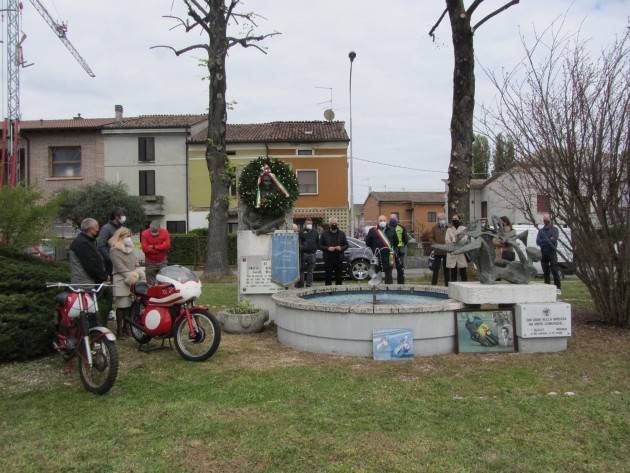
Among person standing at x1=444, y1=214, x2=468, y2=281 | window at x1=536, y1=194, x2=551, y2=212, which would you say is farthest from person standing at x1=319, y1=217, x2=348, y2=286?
window at x1=536, y1=194, x2=551, y2=212

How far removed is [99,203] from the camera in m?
27.8

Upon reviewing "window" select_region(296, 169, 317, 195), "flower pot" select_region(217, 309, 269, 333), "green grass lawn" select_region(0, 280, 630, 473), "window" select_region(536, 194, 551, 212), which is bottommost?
"green grass lawn" select_region(0, 280, 630, 473)

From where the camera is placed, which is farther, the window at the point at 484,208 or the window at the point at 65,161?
the window at the point at 484,208

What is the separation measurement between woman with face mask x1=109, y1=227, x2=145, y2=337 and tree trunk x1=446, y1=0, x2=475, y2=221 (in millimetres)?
6835

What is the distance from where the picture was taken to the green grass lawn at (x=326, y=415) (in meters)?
3.46

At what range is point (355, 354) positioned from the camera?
612 centimetres

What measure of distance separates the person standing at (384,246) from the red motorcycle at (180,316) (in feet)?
17.7

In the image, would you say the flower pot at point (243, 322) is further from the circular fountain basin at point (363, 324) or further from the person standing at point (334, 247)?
the person standing at point (334, 247)

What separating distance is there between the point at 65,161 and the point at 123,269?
93.8ft

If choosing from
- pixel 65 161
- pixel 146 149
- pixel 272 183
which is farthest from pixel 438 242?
pixel 65 161

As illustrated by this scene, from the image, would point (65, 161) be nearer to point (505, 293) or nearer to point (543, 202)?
point (543, 202)

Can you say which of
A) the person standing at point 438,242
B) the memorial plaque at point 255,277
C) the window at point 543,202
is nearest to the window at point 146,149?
the person standing at point 438,242

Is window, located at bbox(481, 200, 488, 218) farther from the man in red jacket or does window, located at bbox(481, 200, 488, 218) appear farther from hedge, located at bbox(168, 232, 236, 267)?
the man in red jacket

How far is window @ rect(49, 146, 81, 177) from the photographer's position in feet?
106
